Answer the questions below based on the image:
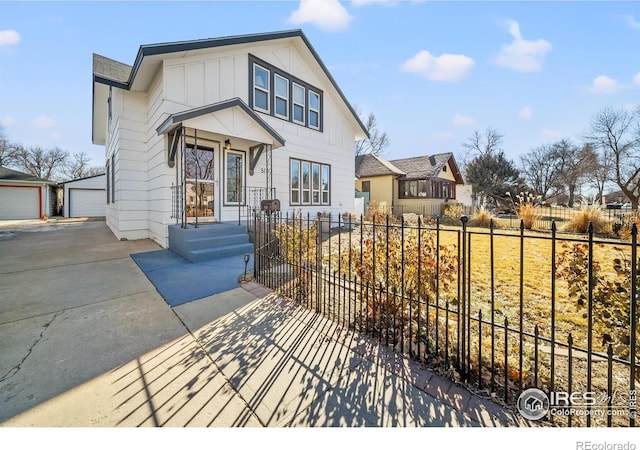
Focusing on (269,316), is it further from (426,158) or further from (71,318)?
(426,158)

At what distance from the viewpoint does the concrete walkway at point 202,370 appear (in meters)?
1.91

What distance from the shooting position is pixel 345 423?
185 centimetres

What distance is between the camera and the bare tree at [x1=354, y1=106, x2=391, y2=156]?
32.2 m

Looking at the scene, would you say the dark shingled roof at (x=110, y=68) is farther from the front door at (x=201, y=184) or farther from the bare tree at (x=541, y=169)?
the bare tree at (x=541, y=169)

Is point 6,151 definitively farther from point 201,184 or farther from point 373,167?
point 373,167

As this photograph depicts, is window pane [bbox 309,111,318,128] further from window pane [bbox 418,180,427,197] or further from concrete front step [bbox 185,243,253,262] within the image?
window pane [bbox 418,180,427,197]

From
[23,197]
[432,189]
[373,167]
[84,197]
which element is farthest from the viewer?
[373,167]

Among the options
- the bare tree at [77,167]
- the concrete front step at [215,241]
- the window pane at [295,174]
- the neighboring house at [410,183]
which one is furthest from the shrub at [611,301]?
the bare tree at [77,167]

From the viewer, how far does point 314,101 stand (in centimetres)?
1206

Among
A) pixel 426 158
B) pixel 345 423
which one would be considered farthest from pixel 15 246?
pixel 426 158

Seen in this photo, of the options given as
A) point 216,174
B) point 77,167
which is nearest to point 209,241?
point 216,174

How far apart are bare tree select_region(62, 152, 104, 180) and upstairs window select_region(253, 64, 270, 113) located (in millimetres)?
39633

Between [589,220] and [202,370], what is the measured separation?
44.3ft

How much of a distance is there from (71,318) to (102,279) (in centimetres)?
174
